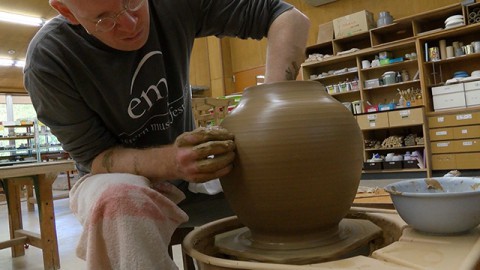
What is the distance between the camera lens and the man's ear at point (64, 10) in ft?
3.34

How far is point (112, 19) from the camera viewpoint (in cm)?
98

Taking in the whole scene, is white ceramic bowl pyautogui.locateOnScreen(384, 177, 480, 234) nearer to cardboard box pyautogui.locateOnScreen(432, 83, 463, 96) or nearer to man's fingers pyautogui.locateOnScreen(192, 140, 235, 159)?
man's fingers pyautogui.locateOnScreen(192, 140, 235, 159)

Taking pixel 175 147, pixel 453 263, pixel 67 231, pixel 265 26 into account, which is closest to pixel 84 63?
pixel 175 147

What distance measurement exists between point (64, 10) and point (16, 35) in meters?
8.01

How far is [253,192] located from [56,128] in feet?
2.14

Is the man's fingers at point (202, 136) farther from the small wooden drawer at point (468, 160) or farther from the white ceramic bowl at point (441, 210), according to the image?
the small wooden drawer at point (468, 160)

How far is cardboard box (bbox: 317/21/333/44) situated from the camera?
5.71m

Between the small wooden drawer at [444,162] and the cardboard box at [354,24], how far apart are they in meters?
1.99

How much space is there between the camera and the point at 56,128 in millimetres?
1114

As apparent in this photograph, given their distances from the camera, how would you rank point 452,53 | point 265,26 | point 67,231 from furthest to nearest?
1. point 452,53
2. point 67,231
3. point 265,26

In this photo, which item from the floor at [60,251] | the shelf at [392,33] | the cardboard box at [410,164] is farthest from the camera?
the shelf at [392,33]

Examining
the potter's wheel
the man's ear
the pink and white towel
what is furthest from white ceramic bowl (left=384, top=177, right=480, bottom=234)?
the man's ear

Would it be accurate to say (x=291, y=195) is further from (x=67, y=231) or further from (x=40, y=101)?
(x=67, y=231)

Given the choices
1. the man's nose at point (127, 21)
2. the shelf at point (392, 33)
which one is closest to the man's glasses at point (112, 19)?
the man's nose at point (127, 21)
